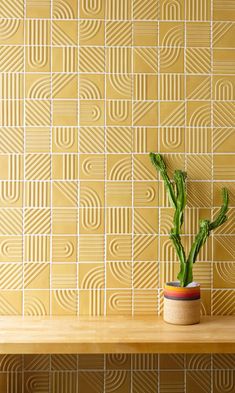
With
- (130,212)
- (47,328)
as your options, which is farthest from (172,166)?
(47,328)

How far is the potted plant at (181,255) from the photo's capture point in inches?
49.7

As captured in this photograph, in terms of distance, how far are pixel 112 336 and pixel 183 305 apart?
244 millimetres

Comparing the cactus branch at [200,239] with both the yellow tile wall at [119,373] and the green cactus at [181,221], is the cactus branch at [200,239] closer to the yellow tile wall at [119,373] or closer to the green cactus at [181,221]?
the green cactus at [181,221]

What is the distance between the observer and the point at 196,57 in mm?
1412

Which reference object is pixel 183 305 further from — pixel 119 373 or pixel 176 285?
pixel 119 373

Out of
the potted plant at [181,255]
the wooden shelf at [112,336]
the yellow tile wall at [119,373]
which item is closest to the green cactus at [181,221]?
the potted plant at [181,255]

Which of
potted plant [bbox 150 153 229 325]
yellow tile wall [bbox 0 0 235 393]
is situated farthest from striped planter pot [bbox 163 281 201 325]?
yellow tile wall [bbox 0 0 235 393]

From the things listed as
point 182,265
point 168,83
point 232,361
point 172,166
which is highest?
point 168,83

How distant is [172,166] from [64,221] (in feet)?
1.35

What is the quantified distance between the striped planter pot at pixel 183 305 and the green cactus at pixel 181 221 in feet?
0.13

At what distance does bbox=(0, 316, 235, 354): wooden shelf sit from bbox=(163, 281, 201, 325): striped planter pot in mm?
25

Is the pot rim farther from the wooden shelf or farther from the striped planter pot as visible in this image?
the wooden shelf

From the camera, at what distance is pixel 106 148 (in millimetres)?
1396

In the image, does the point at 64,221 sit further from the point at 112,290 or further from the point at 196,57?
the point at 196,57
